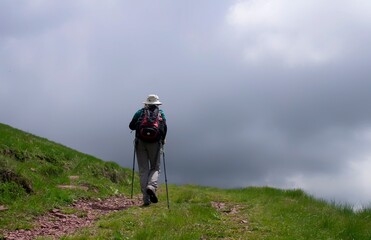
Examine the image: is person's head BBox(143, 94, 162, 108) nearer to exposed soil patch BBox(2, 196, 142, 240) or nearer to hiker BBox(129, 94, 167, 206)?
hiker BBox(129, 94, 167, 206)

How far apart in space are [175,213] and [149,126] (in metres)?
2.75

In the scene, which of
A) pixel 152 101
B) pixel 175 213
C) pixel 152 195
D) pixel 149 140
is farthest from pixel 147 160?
pixel 175 213

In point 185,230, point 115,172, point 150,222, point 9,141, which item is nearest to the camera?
point 185,230

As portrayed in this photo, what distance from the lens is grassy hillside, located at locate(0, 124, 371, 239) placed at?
26.9 feet

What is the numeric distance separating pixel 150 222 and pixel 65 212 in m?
2.85

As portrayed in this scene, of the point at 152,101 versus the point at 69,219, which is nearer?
the point at 69,219

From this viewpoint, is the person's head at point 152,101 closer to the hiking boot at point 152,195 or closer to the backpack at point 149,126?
the backpack at point 149,126

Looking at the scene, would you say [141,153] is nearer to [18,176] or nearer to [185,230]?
[18,176]

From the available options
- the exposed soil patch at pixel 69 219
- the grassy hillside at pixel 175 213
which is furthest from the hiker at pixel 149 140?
the exposed soil patch at pixel 69 219

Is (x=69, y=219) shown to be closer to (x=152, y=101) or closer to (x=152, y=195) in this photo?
(x=152, y=195)

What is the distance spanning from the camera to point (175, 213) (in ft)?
31.2

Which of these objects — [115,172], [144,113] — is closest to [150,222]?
[144,113]

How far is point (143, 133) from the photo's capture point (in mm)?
11477

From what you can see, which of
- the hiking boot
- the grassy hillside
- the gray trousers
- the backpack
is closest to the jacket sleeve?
the backpack
